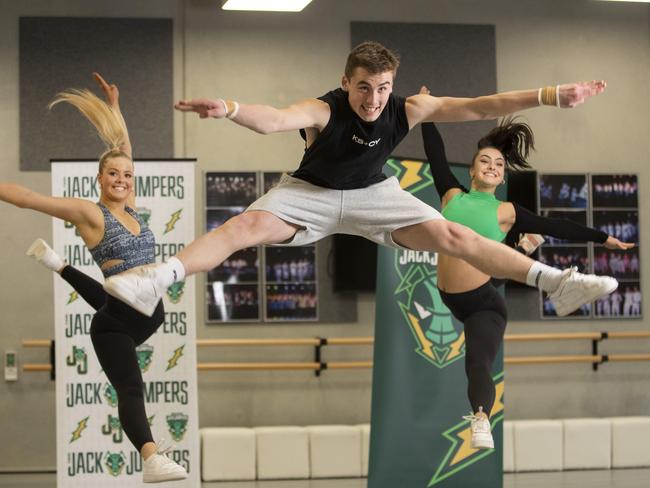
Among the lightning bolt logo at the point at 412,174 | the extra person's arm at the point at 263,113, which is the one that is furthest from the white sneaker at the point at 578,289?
the lightning bolt logo at the point at 412,174

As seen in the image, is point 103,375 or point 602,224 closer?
point 103,375

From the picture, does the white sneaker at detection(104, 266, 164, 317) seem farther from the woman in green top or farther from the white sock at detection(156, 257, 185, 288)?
the woman in green top

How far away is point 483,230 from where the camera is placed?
571 cm

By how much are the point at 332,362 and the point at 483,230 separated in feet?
11.0

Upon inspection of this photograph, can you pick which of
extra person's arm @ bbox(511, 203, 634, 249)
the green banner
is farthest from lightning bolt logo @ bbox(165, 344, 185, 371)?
extra person's arm @ bbox(511, 203, 634, 249)

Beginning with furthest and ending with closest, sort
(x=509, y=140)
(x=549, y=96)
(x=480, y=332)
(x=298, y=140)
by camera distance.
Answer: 1. (x=298, y=140)
2. (x=509, y=140)
3. (x=480, y=332)
4. (x=549, y=96)

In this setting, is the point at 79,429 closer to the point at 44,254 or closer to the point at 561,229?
the point at 44,254

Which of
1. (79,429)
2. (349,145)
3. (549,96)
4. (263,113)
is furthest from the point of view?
(79,429)

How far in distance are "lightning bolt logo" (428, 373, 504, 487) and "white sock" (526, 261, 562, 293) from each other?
9.46 feet

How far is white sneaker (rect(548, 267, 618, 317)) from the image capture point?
161 inches

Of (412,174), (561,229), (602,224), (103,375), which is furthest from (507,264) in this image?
(602,224)

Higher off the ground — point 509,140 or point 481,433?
point 509,140

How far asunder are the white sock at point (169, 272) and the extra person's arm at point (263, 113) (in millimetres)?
588

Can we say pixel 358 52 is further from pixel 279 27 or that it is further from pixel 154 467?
pixel 279 27
